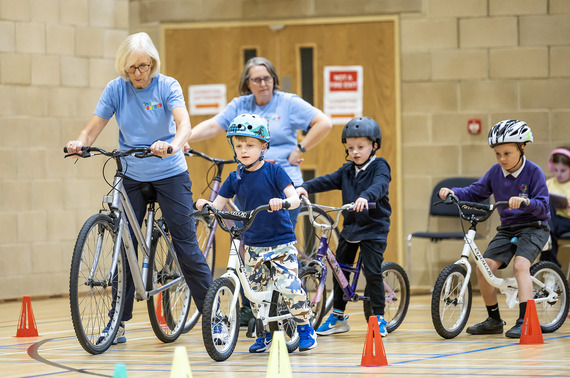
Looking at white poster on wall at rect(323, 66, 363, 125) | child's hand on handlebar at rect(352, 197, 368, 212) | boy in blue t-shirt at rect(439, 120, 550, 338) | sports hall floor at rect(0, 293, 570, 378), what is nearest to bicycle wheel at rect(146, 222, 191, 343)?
sports hall floor at rect(0, 293, 570, 378)

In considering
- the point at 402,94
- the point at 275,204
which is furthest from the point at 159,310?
the point at 402,94

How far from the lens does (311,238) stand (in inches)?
283

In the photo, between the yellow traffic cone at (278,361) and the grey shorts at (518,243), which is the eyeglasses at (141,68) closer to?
the yellow traffic cone at (278,361)

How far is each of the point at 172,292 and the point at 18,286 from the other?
337 centimetres

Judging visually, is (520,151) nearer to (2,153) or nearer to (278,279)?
(278,279)

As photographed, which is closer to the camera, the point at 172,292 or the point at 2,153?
the point at 172,292

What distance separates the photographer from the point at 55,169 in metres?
8.38

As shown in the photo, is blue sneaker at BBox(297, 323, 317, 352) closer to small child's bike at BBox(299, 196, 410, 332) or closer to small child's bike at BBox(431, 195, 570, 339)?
small child's bike at BBox(299, 196, 410, 332)

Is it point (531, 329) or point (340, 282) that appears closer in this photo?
point (531, 329)

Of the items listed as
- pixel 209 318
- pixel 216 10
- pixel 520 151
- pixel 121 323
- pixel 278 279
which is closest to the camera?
pixel 209 318

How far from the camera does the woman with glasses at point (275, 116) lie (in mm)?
5762

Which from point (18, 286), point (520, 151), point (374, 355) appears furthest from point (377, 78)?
point (374, 355)

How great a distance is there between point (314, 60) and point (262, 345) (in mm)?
4330

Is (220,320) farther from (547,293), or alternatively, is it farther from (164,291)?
(547,293)
